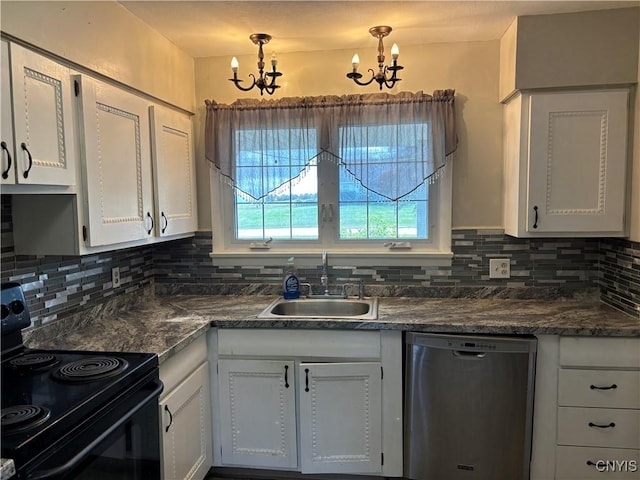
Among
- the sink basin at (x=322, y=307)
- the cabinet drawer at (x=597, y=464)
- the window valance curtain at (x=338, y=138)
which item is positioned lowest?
the cabinet drawer at (x=597, y=464)

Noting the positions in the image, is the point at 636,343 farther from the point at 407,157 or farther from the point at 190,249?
the point at 190,249

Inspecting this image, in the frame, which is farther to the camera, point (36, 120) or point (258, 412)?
point (258, 412)

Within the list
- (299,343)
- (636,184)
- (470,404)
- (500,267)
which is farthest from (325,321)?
(636,184)

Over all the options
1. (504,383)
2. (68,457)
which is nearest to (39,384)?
(68,457)

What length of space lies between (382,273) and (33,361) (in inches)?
69.0

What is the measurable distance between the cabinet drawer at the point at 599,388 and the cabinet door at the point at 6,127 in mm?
2254

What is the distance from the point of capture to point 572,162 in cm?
214

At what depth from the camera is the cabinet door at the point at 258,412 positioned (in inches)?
83.9

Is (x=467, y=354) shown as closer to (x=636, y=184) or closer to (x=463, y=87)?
(x=636, y=184)

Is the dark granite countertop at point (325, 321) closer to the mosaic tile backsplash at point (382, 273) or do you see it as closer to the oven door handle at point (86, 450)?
the mosaic tile backsplash at point (382, 273)

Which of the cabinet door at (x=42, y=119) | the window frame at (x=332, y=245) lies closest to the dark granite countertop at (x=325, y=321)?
the window frame at (x=332, y=245)

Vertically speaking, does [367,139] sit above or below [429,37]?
below

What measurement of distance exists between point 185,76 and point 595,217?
2.32 metres

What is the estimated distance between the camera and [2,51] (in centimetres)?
133
